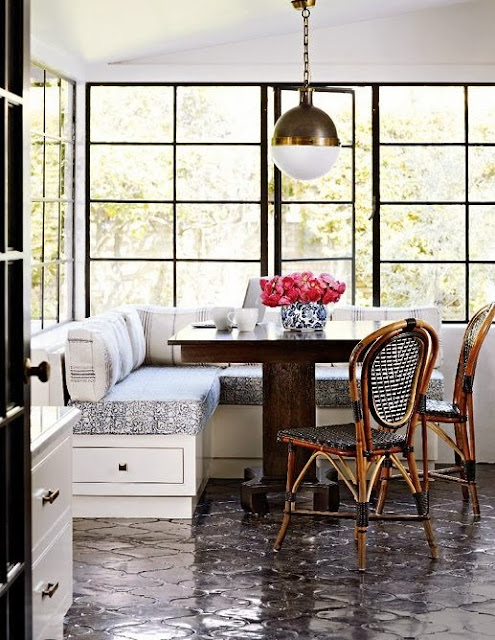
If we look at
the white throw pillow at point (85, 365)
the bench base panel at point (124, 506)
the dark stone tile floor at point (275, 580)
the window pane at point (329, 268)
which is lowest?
the dark stone tile floor at point (275, 580)

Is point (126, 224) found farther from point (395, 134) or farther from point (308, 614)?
point (308, 614)

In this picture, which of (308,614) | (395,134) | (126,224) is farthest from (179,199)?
(308,614)

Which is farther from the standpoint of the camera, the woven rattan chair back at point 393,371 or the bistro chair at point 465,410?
the bistro chair at point 465,410

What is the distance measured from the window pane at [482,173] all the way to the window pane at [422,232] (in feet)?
0.48

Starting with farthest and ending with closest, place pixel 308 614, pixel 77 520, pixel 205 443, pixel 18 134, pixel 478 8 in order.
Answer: pixel 478 8
pixel 205 443
pixel 77 520
pixel 308 614
pixel 18 134

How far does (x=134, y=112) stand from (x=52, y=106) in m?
0.69

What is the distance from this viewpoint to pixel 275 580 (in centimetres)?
445

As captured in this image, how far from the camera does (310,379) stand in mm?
5688

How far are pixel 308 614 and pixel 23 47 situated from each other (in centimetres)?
233

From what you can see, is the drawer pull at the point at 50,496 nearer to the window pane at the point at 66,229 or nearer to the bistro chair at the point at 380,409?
the bistro chair at the point at 380,409

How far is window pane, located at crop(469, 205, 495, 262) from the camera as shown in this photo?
7168 mm

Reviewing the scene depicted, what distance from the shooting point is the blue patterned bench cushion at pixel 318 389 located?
6.41 metres

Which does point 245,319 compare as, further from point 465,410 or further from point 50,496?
point 50,496

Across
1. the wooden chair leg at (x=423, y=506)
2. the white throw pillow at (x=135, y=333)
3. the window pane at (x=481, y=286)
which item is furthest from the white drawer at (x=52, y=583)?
the window pane at (x=481, y=286)
